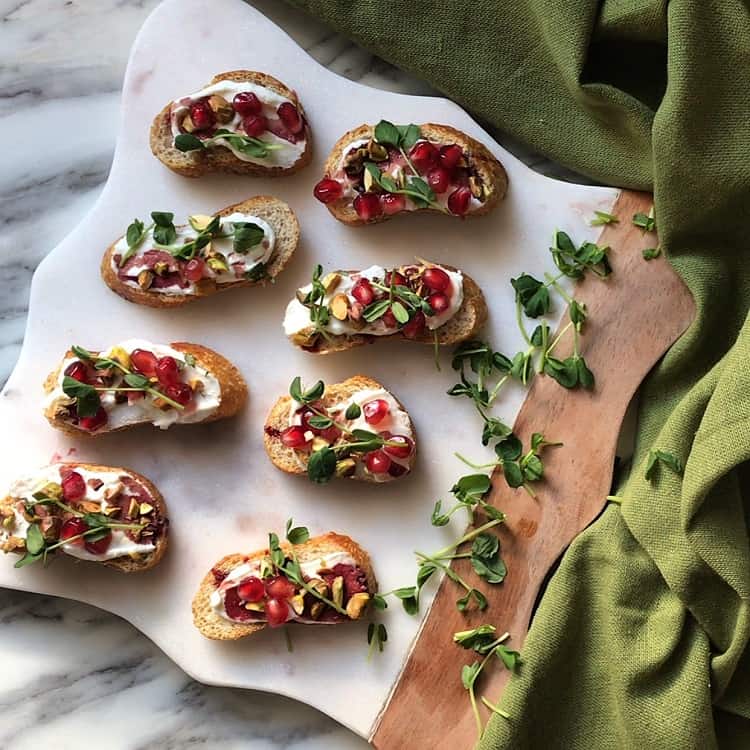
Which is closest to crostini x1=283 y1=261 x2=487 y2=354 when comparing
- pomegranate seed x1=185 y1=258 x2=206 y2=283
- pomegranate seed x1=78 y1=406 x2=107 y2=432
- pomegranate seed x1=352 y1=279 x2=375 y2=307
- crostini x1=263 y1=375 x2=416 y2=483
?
pomegranate seed x1=352 y1=279 x2=375 y2=307

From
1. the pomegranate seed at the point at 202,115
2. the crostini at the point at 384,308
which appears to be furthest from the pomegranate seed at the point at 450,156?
the pomegranate seed at the point at 202,115

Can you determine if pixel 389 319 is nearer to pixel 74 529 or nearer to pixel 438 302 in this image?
pixel 438 302

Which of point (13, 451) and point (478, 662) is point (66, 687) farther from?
point (478, 662)

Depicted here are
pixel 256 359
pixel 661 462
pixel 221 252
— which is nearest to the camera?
pixel 661 462

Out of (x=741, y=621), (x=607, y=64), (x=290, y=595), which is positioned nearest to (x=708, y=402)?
(x=741, y=621)

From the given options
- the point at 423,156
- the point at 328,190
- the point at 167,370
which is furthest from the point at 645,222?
A: the point at 167,370

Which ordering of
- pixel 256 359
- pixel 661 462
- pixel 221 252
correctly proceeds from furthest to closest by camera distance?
pixel 256 359 < pixel 221 252 < pixel 661 462
